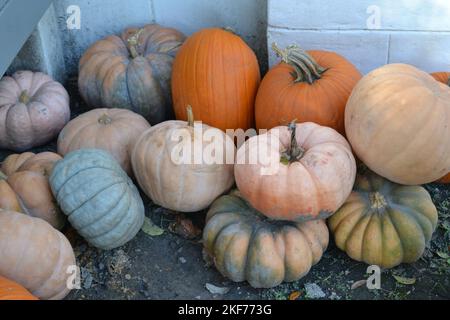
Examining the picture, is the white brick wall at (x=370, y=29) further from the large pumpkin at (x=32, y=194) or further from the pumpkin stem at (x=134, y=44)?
the large pumpkin at (x=32, y=194)

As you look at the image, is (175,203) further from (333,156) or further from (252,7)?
(252,7)

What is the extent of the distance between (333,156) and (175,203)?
81cm

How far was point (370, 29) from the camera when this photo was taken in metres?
3.32

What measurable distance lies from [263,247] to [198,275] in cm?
39

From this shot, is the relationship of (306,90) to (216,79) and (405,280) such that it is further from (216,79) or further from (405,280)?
(405,280)

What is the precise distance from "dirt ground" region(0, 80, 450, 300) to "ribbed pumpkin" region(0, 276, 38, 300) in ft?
1.41

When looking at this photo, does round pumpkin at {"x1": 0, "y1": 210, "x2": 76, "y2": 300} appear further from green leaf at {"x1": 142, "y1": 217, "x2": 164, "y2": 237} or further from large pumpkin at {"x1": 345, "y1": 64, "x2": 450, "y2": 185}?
large pumpkin at {"x1": 345, "y1": 64, "x2": 450, "y2": 185}

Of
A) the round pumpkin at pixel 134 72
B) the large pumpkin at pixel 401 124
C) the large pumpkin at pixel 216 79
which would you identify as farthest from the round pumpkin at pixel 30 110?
the large pumpkin at pixel 401 124

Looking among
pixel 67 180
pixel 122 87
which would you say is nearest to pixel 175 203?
pixel 67 180

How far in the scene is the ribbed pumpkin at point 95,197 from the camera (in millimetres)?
2623

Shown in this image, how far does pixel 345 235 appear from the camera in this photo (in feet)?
8.93

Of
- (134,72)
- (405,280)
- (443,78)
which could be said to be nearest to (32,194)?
(134,72)

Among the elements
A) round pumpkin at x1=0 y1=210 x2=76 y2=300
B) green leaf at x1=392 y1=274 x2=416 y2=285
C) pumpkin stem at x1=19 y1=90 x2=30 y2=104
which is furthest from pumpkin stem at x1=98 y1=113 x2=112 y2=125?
green leaf at x1=392 y1=274 x2=416 y2=285

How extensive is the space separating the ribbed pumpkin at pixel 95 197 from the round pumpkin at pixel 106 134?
0.31 m
